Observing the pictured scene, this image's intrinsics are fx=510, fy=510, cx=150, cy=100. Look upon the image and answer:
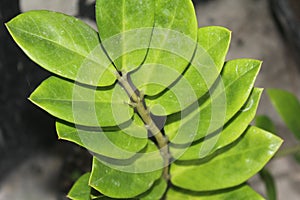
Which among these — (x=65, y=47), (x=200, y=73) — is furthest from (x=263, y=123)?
(x=65, y=47)

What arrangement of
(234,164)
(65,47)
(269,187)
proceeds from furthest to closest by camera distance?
(269,187)
(234,164)
(65,47)

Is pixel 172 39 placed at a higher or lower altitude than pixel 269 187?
higher

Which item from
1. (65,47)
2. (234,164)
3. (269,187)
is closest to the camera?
(65,47)

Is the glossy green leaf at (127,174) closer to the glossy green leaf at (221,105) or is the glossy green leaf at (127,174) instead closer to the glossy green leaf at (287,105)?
the glossy green leaf at (221,105)

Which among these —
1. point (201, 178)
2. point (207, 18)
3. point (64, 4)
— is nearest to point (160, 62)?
point (201, 178)

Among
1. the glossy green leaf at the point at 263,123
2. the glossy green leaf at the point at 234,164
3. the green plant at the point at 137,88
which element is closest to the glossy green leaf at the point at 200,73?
the green plant at the point at 137,88

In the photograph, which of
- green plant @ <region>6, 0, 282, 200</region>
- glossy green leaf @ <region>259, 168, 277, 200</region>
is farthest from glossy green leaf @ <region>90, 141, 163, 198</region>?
glossy green leaf @ <region>259, 168, 277, 200</region>

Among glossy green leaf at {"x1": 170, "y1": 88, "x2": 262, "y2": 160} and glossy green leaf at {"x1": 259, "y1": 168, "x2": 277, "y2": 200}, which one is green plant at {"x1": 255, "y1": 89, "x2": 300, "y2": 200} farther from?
glossy green leaf at {"x1": 170, "y1": 88, "x2": 262, "y2": 160}

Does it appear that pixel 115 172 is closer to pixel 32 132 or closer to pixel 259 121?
pixel 259 121

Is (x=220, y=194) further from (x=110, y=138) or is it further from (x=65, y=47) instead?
(x=65, y=47)
